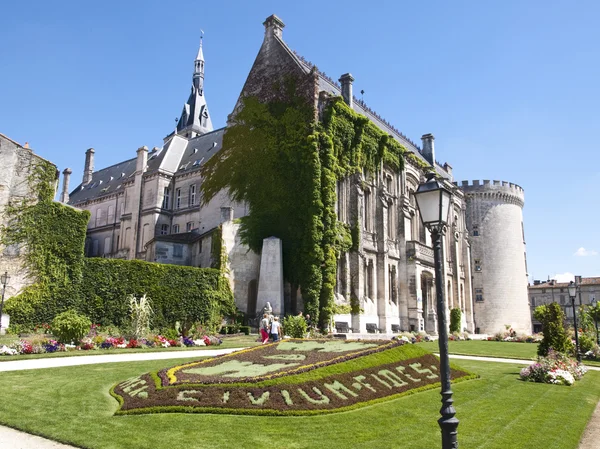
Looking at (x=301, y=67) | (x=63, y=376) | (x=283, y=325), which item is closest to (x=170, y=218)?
(x=301, y=67)

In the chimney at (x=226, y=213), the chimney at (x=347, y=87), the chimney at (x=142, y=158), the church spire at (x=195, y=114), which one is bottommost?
the chimney at (x=226, y=213)

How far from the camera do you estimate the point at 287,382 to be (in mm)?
10750

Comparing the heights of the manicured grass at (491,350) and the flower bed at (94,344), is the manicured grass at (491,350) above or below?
below

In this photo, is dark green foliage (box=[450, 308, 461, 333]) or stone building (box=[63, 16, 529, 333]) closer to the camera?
stone building (box=[63, 16, 529, 333])

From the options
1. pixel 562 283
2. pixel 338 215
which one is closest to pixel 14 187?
pixel 338 215

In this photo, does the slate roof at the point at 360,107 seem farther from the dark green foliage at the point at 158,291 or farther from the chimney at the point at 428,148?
the dark green foliage at the point at 158,291

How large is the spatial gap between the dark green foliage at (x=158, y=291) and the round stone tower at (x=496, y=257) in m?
41.8

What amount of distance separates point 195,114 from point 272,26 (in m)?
50.7

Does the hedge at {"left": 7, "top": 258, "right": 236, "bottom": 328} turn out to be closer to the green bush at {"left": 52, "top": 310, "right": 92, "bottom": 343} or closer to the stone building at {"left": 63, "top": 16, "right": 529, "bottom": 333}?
the stone building at {"left": 63, "top": 16, "right": 529, "bottom": 333}

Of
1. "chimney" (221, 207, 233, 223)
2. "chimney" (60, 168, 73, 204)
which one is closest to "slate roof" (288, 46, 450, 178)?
"chimney" (221, 207, 233, 223)

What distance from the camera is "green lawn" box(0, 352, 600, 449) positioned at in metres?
7.88

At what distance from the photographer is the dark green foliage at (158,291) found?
26.9 m

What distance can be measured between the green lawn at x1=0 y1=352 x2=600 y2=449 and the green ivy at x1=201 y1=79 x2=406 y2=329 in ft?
69.4

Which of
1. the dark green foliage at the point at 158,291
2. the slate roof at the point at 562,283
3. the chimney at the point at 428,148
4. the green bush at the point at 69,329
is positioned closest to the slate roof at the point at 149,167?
the dark green foliage at the point at 158,291
